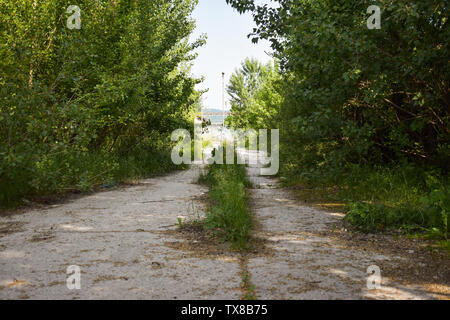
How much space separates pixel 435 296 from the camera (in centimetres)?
294

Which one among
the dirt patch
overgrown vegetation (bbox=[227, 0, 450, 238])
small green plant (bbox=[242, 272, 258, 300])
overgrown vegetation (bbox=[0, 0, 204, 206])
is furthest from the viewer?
overgrown vegetation (bbox=[0, 0, 204, 206])

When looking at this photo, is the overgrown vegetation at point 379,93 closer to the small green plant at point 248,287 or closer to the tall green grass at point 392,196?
the tall green grass at point 392,196

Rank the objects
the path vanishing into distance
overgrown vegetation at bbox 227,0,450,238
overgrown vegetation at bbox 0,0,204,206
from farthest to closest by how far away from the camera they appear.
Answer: overgrown vegetation at bbox 0,0,204,206
overgrown vegetation at bbox 227,0,450,238
the path vanishing into distance

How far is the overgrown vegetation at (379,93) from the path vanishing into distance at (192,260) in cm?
73

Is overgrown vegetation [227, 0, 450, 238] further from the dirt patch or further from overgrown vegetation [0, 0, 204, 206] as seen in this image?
the dirt patch

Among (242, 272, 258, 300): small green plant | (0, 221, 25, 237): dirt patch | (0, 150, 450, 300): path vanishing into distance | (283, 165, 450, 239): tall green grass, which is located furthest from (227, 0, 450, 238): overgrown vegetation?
(0, 221, 25, 237): dirt patch

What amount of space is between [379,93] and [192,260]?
3089 millimetres

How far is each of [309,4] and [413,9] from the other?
2695mm

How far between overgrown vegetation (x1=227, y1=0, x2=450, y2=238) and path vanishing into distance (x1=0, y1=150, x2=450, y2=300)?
729mm

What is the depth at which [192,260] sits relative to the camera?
151 inches

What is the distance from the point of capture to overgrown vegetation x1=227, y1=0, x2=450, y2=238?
470cm

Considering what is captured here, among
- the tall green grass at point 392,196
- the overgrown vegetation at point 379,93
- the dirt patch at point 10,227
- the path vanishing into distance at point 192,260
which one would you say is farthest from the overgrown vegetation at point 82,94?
the tall green grass at point 392,196

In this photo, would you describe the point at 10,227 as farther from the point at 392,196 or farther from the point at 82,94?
the point at 392,196
